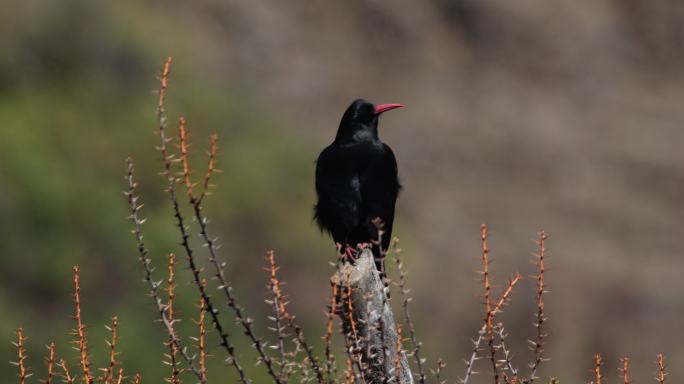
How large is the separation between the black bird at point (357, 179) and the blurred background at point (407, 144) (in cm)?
1413

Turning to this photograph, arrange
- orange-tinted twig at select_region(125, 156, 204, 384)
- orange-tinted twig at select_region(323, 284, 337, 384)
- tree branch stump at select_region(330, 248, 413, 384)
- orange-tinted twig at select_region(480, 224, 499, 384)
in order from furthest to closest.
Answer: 1. tree branch stump at select_region(330, 248, 413, 384)
2. orange-tinted twig at select_region(480, 224, 499, 384)
3. orange-tinted twig at select_region(125, 156, 204, 384)
4. orange-tinted twig at select_region(323, 284, 337, 384)

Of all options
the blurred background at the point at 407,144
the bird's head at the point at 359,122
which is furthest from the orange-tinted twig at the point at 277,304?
the blurred background at the point at 407,144

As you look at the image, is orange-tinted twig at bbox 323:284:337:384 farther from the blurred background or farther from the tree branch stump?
the blurred background

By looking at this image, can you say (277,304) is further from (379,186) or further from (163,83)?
(379,186)

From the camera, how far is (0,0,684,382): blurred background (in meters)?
21.8

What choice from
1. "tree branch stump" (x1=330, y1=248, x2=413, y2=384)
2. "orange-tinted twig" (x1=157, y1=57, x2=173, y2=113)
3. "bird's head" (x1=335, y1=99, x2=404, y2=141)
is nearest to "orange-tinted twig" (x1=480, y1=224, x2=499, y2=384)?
"tree branch stump" (x1=330, y1=248, x2=413, y2=384)

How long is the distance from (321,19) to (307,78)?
1668 mm

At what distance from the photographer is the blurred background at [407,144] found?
21.8 meters

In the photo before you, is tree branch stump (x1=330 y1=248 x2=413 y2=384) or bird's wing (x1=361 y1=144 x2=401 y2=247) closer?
tree branch stump (x1=330 y1=248 x2=413 y2=384)

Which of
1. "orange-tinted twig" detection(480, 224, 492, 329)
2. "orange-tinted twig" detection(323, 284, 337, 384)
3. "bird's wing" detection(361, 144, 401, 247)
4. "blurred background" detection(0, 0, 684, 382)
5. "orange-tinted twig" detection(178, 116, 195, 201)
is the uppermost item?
"blurred background" detection(0, 0, 684, 382)

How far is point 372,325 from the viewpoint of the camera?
4160 millimetres

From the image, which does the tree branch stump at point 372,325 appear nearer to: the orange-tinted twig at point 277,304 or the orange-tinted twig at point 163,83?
the orange-tinted twig at point 277,304

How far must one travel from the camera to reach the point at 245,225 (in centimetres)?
2459

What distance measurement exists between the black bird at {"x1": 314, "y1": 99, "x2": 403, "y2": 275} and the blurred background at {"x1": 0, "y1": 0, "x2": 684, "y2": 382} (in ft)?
46.4
